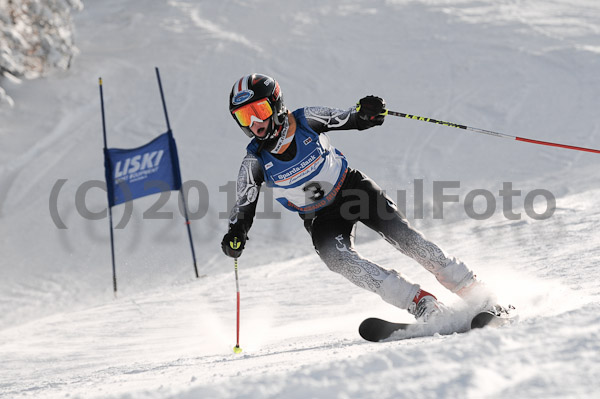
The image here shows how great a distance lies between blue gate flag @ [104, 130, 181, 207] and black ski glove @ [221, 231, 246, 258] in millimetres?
4394

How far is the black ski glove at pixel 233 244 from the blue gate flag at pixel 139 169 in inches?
173

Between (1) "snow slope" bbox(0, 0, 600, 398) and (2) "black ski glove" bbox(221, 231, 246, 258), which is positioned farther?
(2) "black ski glove" bbox(221, 231, 246, 258)

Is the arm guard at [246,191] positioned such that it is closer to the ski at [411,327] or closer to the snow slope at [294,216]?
the snow slope at [294,216]

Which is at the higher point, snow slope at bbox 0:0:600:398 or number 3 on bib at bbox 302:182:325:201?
number 3 on bib at bbox 302:182:325:201

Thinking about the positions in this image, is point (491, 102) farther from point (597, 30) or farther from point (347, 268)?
point (347, 268)

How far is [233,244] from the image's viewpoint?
12.6 feet

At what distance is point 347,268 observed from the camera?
3750mm

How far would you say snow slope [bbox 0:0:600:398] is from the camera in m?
2.19

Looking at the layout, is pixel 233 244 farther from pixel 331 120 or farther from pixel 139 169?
pixel 139 169

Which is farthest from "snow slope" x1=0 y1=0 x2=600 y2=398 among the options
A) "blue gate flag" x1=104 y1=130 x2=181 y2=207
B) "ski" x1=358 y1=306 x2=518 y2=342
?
"blue gate flag" x1=104 y1=130 x2=181 y2=207

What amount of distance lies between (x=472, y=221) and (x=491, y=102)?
4.74 meters

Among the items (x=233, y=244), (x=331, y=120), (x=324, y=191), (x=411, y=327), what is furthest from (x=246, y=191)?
(x=411, y=327)

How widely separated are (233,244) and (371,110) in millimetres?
1206

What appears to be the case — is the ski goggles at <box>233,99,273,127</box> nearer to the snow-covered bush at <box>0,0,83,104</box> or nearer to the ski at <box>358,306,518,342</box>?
the ski at <box>358,306,518,342</box>
